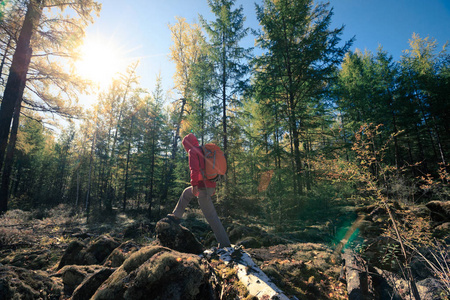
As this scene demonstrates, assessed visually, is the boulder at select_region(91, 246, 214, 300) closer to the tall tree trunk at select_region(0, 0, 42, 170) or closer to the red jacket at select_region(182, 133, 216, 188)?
the red jacket at select_region(182, 133, 216, 188)

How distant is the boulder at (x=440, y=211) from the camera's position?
591 cm

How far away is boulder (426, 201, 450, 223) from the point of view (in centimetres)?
591

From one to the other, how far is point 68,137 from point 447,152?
173ft

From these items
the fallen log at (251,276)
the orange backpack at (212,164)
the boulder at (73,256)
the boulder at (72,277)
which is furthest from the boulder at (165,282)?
the boulder at (73,256)

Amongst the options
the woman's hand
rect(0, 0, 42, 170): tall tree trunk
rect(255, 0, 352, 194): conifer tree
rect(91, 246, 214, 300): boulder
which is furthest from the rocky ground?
rect(255, 0, 352, 194): conifer tree

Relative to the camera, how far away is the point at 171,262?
1736mm

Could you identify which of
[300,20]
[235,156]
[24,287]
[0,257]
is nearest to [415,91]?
[300,20]

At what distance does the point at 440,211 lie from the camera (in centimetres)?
619

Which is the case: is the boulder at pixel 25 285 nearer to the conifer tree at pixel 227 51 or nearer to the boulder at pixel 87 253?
the boulder at pixel 87 253

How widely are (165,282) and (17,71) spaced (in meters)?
11.3

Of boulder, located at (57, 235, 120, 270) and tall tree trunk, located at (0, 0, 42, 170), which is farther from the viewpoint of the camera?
tall tree trunk, located at (0, 0, 42, 170)

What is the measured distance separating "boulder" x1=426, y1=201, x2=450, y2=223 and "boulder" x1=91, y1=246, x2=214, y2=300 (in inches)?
329

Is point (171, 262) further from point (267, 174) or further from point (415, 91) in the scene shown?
point (415, 91)

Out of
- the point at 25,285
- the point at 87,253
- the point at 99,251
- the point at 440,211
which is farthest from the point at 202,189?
the point at 440,211
